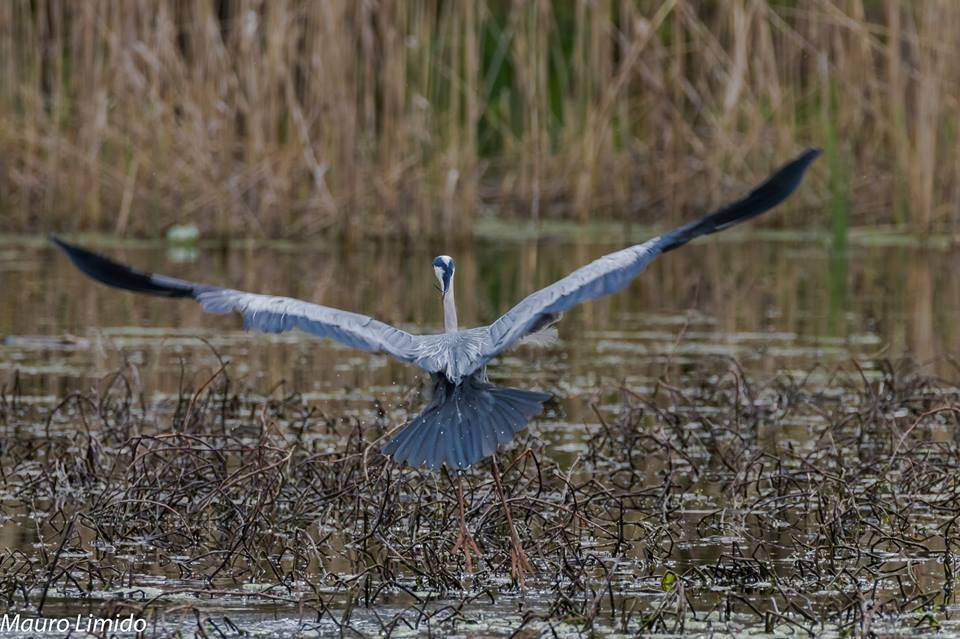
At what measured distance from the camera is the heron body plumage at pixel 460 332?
5195mm

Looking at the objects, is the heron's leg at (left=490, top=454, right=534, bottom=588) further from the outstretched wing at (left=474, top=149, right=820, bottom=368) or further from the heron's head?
the heron's head

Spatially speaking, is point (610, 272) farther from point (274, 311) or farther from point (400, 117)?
point (400, 117)

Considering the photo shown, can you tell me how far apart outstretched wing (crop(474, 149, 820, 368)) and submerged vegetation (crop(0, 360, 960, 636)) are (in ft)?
1.25

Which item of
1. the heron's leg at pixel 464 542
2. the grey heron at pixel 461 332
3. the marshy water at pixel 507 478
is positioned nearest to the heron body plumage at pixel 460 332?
the grey heron at pixel 461 332

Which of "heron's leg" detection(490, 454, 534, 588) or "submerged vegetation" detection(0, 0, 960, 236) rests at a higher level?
"submerged vegetation" detection(0, 0, 960, 236)

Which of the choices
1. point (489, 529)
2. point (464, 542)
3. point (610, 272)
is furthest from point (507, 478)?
point (610, 272)

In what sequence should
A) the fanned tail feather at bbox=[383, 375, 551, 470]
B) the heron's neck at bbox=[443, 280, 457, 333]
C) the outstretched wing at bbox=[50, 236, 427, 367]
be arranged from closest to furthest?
the fanned tail feather at bbox=[383, 375, 551, 470], the outstretched wing at bbox=[50, 236, 427, 367], the heron's neck at bbox=[443, 280, 457, 333]

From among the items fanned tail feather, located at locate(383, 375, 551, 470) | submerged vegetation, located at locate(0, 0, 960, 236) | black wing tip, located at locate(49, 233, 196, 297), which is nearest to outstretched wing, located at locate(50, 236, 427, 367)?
black wing tip, located at locate(49, 233, 196, 297)

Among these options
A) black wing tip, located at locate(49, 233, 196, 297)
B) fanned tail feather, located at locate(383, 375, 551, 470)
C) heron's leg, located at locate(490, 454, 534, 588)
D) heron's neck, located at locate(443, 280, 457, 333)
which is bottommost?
heron's leg, located at locate(490, 454, 534, 588)

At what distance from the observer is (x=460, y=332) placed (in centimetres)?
556

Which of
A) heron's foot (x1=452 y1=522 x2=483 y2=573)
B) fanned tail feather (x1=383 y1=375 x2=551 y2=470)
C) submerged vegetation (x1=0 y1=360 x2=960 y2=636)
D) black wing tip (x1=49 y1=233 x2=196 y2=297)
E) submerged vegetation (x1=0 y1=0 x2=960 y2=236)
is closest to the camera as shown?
submerged vegetation (x1=0 y1=360 x2=960 y2=636)

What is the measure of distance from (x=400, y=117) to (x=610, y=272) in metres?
8.63

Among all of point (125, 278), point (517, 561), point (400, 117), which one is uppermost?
point (400, 117)

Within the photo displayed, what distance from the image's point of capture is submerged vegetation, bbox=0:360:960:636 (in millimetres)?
4520
